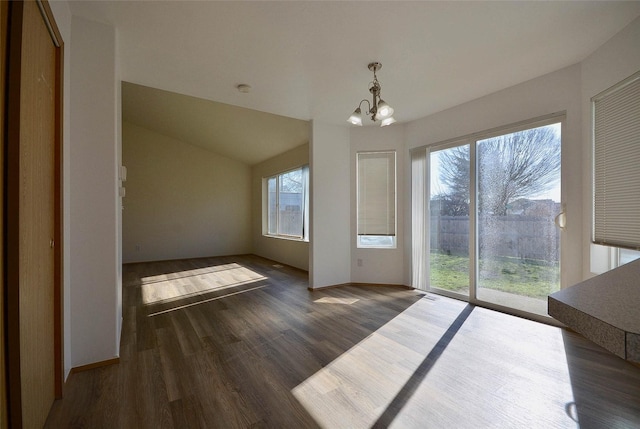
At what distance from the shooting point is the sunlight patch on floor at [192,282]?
418 centimetres

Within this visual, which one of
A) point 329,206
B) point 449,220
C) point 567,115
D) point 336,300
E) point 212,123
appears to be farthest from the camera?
point 212,123

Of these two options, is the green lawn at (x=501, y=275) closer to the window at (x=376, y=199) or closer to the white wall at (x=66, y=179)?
the window at (x=376, y=199)

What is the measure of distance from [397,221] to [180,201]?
5.86 m

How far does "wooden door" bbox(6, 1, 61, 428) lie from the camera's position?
1.17 m

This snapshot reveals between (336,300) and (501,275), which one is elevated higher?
(501,275)

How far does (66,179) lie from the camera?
6.49 ft

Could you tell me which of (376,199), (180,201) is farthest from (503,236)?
(180,201)

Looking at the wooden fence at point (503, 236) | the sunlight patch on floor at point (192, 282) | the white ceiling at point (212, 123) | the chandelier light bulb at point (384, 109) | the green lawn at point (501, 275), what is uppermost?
the white ceiling at point (212, 123)

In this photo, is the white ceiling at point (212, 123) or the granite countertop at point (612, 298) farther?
the white ceiling at point (212, 123)

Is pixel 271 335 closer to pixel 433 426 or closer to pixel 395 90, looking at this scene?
pixel 433 426

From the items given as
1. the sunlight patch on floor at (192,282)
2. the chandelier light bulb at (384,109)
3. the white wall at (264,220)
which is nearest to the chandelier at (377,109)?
the chandelier light bulb at (384,109)

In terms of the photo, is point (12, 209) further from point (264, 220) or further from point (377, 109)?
point (264, 220)

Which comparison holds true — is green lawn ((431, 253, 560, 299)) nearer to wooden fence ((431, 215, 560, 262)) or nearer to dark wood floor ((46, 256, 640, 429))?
wooden fence ((431, 215, 560, 262))

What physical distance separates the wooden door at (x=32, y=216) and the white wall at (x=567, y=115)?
13.5 ft
